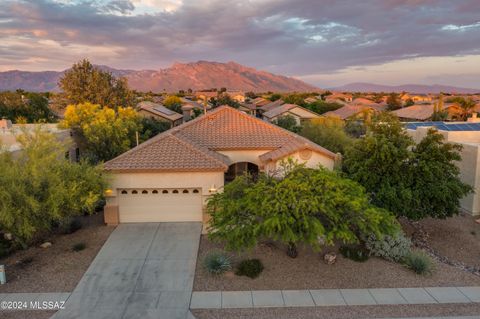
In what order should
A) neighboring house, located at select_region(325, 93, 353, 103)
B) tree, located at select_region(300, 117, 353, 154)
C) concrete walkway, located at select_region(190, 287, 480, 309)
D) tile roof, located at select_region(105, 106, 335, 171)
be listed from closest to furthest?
concrete walkway, located at select_region(190, 287, 480, 309) → tile roof, located at select_region(105, 106, 335, 171) → tree, located at select_region(300, 117, 353, 154) → neighboring house, located at select_region(325, 93, 353, 103)

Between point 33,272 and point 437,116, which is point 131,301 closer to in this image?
point 33,272

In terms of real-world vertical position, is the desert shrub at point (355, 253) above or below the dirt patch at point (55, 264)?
above

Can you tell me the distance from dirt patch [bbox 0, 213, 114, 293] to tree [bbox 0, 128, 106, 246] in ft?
2.91

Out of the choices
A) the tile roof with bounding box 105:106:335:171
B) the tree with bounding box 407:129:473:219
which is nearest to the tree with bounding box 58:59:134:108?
the tile roof with bounding box 105:106:335:171

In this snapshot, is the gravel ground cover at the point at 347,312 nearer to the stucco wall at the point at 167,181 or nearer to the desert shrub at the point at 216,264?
the desert shrub at the point at 216,264

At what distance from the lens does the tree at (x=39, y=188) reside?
12.5 meters

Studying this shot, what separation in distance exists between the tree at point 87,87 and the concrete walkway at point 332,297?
104 feet

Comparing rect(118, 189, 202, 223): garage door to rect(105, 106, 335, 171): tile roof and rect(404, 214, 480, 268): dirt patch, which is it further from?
rect(404, 214, 480, 268): dirt patch

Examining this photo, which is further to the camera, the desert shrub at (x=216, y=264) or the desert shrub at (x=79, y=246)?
the desert shrub at (x=79, y=246)

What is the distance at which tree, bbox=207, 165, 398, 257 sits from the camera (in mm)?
10961

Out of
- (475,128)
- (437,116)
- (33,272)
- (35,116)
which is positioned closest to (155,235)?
(33,272)

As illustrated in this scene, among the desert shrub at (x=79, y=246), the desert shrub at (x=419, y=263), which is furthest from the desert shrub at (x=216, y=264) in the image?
the desert shrub at (x=419, y=263)

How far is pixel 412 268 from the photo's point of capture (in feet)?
40.9

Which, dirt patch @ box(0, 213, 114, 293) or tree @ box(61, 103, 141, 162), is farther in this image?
tree @ box(61, 103, 141, 162)
